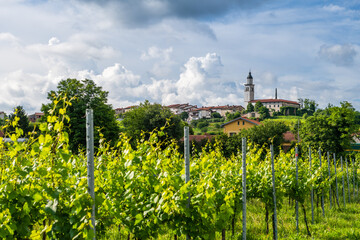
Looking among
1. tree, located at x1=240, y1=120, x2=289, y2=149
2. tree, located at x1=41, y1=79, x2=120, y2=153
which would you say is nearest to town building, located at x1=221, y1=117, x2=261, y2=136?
tree, located at x1=240, y1=120, x2=289, y2=149

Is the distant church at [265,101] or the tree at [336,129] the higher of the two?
the distant church at [265,101]

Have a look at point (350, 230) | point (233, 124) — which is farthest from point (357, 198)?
point (233, 124)

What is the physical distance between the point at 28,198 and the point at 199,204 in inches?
67.1

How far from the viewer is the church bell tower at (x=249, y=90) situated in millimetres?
112744

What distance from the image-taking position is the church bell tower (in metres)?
113

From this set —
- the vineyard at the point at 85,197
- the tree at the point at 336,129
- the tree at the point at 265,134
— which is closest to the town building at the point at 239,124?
the tree at the point at 265,134

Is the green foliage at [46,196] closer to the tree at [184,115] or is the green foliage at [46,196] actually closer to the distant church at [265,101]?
the tree at [184,115]

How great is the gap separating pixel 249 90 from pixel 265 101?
10.3 metres

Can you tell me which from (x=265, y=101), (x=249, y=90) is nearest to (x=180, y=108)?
(x=249, y=90)

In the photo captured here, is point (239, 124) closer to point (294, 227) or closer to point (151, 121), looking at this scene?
point (151, 121)

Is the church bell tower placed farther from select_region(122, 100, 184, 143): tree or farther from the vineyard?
the vineyard

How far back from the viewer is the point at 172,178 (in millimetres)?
3244

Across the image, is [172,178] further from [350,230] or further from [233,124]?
[233,124]

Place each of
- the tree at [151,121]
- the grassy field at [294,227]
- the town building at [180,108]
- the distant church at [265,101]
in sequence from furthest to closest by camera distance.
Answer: the town building at [180,108] → the distant church at [265,101] → the tree at [151,121] → the grassy field at [294,227]
